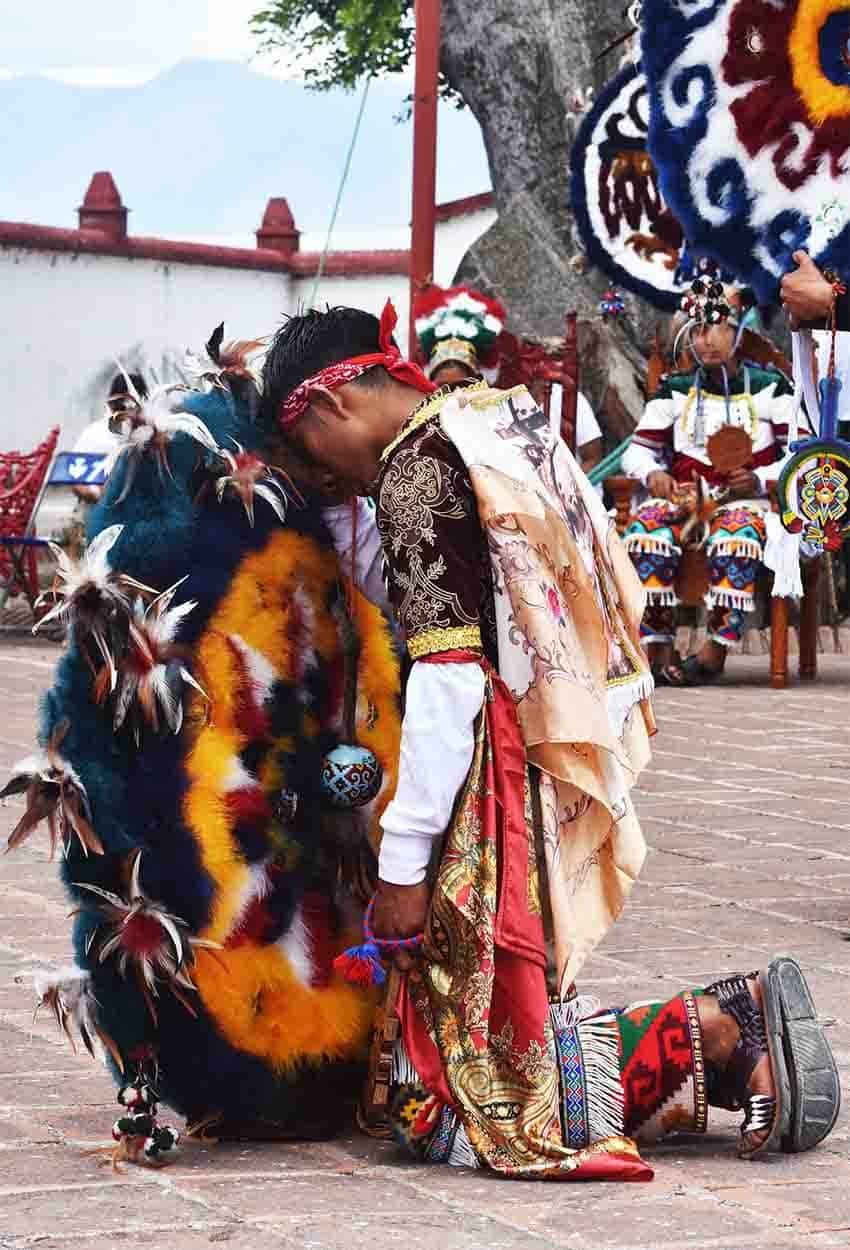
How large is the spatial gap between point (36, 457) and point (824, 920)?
27.6 ft

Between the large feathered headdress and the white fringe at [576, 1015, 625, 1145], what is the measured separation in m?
6.42

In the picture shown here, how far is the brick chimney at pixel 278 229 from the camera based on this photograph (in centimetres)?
1714

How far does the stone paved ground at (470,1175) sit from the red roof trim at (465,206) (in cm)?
1184

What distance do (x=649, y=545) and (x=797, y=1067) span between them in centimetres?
707

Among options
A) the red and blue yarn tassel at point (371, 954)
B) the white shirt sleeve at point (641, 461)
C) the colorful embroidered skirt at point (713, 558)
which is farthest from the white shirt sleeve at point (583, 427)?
the red and blue yarn tassel at point (371, 954)

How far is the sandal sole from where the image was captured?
127 inches

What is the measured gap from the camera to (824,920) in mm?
5223

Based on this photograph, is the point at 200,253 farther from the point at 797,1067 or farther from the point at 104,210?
the point at 797,1067

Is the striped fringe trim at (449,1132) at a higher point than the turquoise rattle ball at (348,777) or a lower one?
lower

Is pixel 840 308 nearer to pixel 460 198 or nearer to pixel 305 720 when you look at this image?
pixel 305 720

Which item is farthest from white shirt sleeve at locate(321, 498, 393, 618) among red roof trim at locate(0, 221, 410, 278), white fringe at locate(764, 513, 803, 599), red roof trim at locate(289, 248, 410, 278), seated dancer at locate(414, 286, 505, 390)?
red roof trim at locate(289, 248, 410, 278)

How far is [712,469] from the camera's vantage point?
1024 cm

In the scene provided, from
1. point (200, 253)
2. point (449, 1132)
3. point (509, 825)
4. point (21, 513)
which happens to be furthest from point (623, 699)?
point (200, 253)

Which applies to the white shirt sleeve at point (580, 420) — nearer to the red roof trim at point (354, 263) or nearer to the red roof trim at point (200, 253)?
the red roof trim at point (200, 253)
